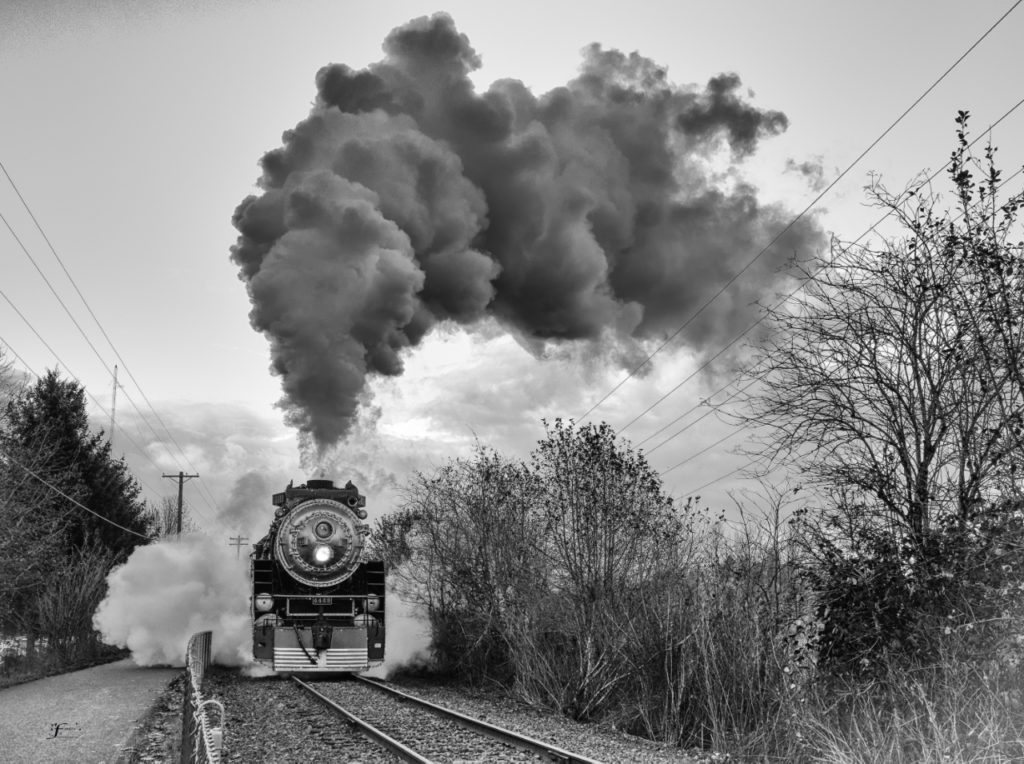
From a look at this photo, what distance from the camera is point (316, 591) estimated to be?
65.5 ft

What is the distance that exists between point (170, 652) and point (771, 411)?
20.8 meters

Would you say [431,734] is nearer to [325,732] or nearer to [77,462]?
[325,732]

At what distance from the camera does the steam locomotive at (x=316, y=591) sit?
19391mm

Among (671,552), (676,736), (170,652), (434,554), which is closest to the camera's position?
(676,736)

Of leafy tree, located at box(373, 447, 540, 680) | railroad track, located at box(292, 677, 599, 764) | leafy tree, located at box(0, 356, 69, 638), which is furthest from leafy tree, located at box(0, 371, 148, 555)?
railroad track, located at box(292, 677, 599, 764)

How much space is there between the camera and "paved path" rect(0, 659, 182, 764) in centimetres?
1170

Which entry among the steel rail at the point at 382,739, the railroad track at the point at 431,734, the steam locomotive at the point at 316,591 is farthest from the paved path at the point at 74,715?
the railroad track at the point at 431,734

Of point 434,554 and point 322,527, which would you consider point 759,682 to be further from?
point 434,554

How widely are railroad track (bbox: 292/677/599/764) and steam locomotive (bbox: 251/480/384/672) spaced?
256 centimetres

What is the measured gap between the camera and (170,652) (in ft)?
85.0

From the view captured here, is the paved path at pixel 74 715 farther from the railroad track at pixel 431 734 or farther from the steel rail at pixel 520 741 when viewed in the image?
the steel rail at pixel 520 741

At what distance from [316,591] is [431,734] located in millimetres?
8547

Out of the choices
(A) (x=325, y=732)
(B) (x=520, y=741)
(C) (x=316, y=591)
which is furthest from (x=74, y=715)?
(B) (x=520, y=741)

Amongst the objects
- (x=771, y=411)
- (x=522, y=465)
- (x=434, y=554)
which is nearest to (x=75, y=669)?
(x=434, y=554)
